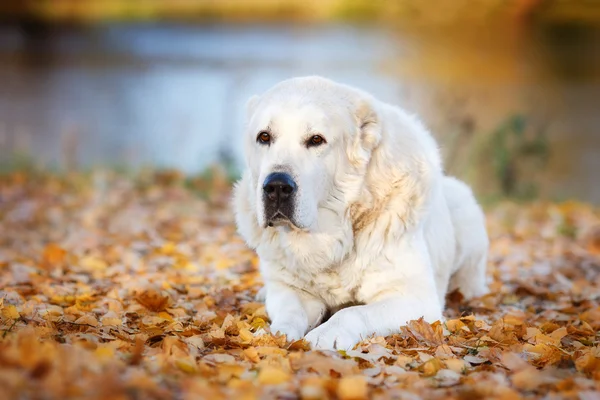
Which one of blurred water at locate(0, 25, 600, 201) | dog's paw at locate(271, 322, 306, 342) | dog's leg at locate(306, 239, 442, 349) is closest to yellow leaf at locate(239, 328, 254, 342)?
dog's paw at locate(271, 322, 306, 342)

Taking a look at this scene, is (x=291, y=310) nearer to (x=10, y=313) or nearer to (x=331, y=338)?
(x=331, y=338)

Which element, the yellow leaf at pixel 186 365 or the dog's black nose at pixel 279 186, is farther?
the dog's black nose at pixel 279 186

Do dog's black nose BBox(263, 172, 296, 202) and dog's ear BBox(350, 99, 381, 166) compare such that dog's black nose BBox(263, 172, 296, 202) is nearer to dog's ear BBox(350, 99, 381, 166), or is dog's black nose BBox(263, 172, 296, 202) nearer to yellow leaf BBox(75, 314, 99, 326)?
dog's ear BBox(350, 99, 381, 166)

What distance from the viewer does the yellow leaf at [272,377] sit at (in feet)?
8.45

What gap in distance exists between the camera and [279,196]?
3.46 meters

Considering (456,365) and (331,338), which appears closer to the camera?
(456,365)

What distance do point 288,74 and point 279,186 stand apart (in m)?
10.3

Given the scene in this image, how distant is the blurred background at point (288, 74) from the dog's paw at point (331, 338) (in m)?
7.10

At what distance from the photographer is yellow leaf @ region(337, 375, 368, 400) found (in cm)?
242

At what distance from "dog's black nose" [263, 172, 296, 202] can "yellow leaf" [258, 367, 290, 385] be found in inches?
42.1

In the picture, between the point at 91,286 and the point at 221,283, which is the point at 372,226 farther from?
the point at 91,286

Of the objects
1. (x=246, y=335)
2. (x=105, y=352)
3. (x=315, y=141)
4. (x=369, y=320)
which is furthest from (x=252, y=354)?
(x=315, y=141)

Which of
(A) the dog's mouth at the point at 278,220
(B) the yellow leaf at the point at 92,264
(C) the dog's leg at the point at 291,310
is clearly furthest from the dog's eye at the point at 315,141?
(B) the yellow leaf at the point at 92,264

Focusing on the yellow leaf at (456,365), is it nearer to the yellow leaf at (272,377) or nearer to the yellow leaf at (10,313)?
the yellow leaf at (272,377)
